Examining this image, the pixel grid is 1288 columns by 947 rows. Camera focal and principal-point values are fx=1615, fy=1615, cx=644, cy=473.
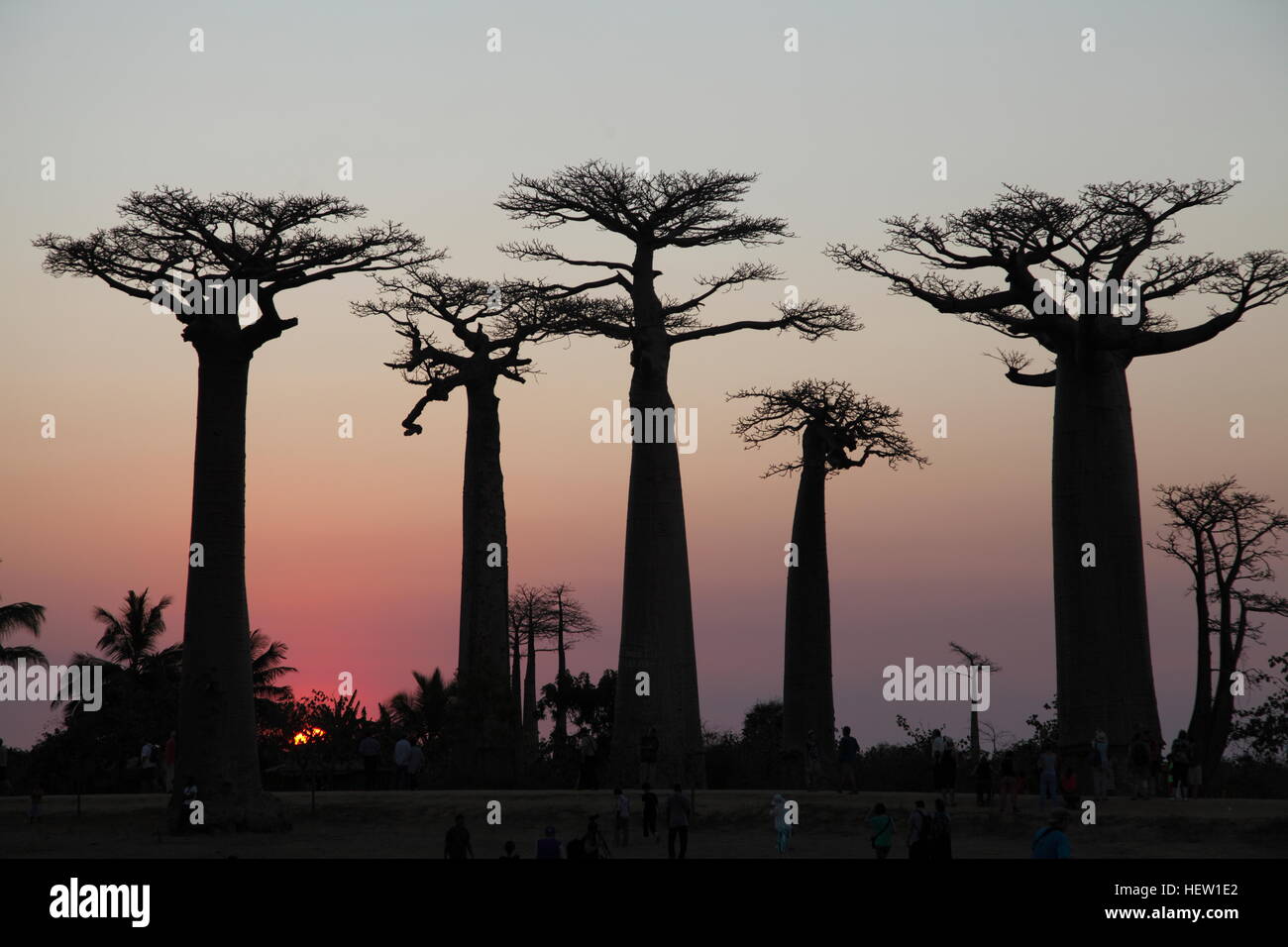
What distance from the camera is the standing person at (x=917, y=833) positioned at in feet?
64.7

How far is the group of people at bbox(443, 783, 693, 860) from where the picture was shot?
18.6 meters

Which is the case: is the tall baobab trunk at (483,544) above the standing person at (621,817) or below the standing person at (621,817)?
above

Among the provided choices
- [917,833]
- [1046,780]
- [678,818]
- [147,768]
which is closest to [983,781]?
[1046,780]

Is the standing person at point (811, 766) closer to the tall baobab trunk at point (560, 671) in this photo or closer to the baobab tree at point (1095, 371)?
the baobab tree at point (1095, 371)

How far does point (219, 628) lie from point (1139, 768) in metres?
15.6

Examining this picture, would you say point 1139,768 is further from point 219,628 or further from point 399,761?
point 219,628

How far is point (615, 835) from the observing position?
83.8ft

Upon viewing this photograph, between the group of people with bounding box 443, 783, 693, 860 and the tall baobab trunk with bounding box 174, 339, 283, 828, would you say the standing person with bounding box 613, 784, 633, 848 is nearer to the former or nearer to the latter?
the group of people with bounding box 443, 783, 693, 860

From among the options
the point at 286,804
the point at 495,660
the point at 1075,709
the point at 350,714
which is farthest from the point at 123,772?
the point at 1075,709

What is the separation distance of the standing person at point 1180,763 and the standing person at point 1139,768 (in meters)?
0.56

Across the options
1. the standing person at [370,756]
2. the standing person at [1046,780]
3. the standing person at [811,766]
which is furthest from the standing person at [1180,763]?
the standing person at [370,756]

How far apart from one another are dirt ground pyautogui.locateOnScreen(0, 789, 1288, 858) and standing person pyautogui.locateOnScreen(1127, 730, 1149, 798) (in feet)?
1.06
